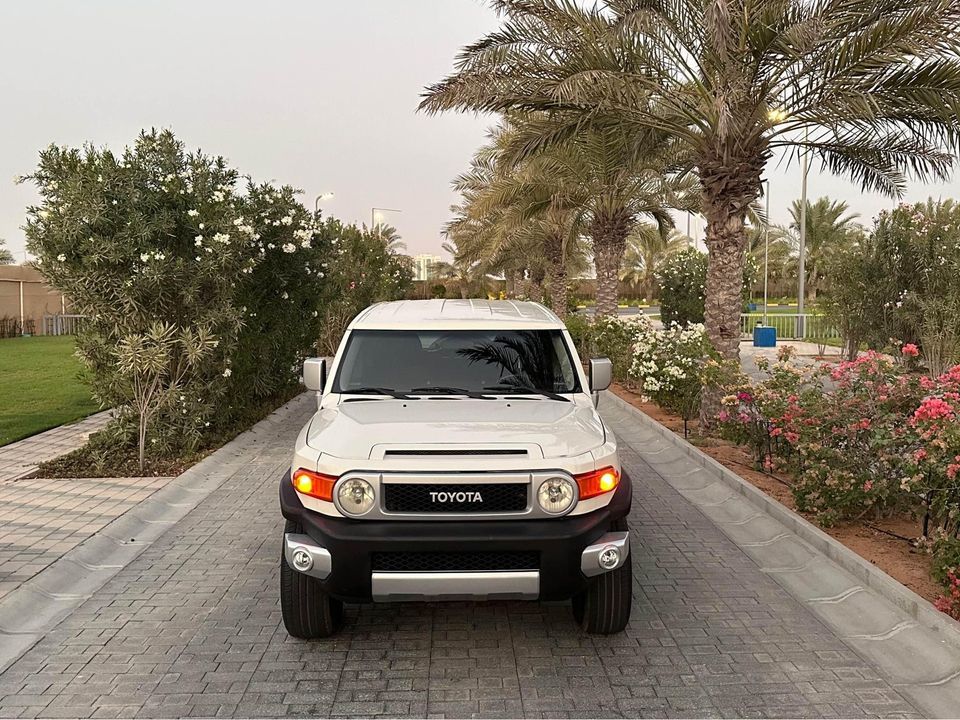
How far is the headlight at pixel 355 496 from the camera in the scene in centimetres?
371

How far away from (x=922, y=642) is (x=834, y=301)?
54.4 ft

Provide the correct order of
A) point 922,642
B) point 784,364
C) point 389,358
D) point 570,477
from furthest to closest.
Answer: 1. point 784,364
2. point 389,358
3. point 922,642
4. point 570,477

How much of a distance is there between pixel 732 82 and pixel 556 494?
293 inches

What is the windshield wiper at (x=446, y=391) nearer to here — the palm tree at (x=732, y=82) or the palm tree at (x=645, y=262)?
the palm tree at (x=732, y=82)

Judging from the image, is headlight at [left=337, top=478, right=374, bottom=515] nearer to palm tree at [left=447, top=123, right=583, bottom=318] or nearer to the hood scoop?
the hood scoop

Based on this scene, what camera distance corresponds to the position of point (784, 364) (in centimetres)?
782

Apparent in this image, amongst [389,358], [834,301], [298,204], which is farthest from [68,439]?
[834,301]

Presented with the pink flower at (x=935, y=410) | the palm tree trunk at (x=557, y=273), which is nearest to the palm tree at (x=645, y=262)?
the palm tree trunk at (x=557, y=273)

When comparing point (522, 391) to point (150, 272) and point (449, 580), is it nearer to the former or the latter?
point (449, 580)

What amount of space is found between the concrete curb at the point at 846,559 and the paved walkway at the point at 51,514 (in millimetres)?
5474

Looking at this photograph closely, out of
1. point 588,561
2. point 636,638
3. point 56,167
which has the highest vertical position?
point 56,167

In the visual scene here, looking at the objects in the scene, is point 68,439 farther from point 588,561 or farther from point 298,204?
point 588,561

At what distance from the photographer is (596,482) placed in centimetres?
384

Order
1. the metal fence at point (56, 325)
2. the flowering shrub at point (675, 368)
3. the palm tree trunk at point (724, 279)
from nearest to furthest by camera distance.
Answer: the palm tree trunk at point (724, 279)
the flowering shrub at point (675, 368)
the metal fence at point (56, 325)
